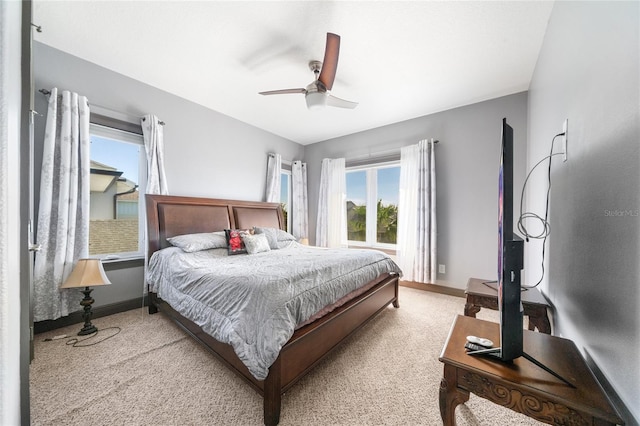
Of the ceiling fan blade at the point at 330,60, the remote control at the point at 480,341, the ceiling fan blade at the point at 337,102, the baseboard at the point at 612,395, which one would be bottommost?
the baseboard at the point at 612,395

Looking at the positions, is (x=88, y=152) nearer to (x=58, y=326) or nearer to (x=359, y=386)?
(x=58, y=326)

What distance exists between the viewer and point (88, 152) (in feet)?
7.89

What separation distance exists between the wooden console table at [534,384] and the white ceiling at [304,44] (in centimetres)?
227

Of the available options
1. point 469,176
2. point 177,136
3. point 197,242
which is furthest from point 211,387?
Answer: point 469,176

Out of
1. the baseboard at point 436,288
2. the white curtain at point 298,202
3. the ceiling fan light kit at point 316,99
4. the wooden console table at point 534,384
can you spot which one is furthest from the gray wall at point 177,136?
the wooden console table at point 534,384

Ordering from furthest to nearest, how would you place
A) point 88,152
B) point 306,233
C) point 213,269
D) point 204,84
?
point 306,233 → point 204,84 → point 88,152 → point 213,269

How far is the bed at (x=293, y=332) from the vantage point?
4.44ft

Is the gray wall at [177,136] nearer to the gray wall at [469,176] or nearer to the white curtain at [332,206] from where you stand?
the white curtain at [332,206]

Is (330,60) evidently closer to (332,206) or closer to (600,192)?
(600,192)

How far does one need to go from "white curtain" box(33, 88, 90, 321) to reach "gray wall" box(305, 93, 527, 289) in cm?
418

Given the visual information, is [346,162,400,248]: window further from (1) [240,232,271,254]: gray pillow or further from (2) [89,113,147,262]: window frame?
(2) [89,113,147,262]: window frame

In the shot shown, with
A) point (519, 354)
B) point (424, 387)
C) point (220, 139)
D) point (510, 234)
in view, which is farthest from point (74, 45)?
point (424, 387)

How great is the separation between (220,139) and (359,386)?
3.63 metres

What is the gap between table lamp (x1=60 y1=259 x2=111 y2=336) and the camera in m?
2.15
